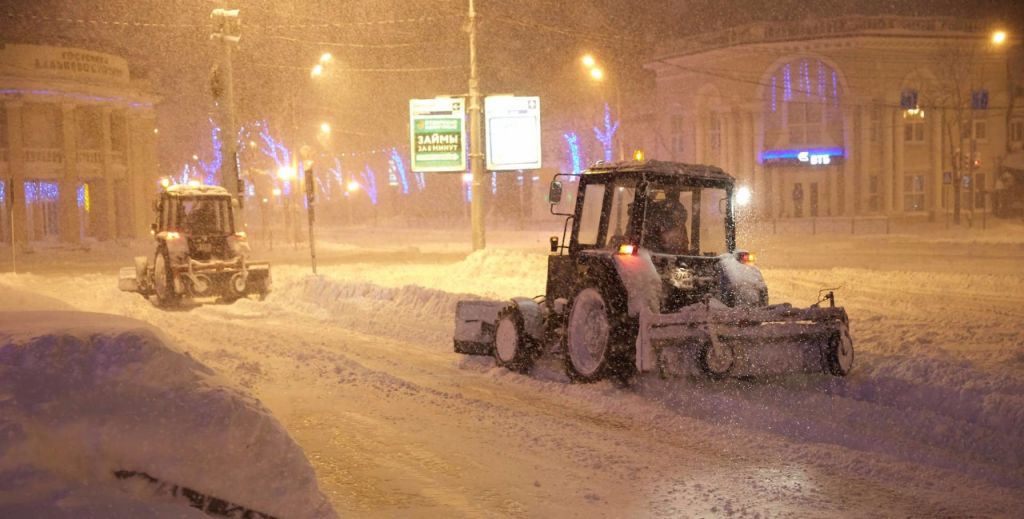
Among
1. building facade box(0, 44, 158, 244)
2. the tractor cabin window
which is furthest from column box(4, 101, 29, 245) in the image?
the tractor cabin window

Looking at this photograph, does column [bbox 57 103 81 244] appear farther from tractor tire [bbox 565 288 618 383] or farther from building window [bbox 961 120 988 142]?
building window [bbox 961 120 988 142]

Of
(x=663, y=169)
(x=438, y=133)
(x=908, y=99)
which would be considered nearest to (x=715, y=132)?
(x=908, y=99)

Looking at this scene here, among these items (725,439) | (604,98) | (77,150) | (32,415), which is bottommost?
(725,439)

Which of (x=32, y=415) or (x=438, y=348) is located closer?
(x=32, y=415)

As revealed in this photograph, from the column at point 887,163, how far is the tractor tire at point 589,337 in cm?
5212

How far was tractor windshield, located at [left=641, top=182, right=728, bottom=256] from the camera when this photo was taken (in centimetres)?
1009

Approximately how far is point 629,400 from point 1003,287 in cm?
1394

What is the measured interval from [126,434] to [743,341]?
613cm

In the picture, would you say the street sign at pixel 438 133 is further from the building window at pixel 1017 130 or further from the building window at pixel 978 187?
the building window at pixel 1017 130

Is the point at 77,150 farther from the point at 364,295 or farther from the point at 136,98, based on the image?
the point at 364,295

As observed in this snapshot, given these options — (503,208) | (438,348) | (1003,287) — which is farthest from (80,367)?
(503,208)

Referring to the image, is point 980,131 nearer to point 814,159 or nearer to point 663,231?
point 814,159

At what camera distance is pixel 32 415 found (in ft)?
15.7

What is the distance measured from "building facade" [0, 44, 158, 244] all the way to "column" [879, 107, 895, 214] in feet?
140
